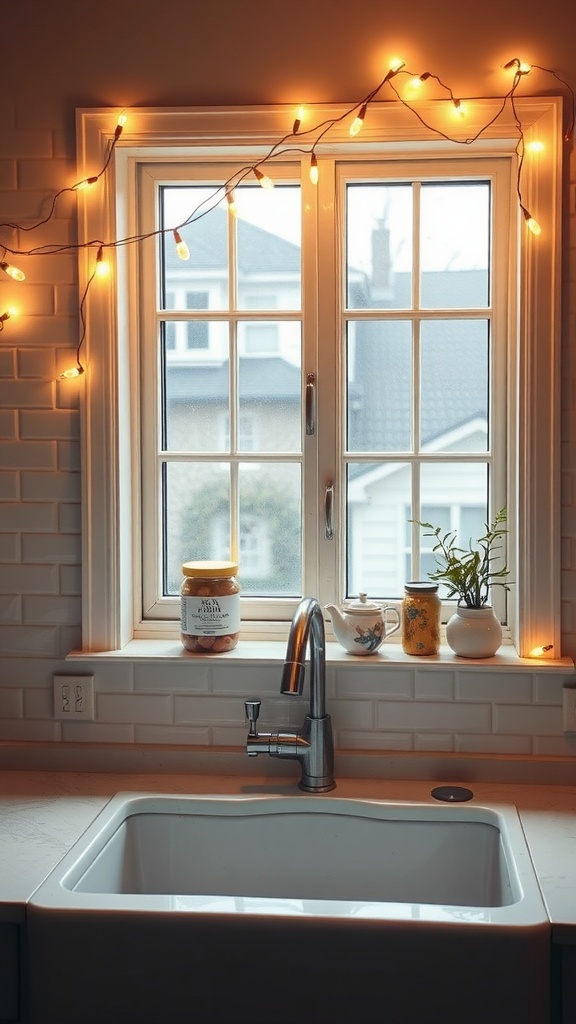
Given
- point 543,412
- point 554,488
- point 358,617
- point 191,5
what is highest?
point 191,5

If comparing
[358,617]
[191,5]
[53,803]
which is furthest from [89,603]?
[191,5]

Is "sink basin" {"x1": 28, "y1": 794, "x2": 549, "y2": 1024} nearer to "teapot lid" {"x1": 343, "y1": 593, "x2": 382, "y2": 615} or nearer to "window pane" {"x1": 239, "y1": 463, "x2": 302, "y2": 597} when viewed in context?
"teapot lid" {"x1": 343, "y1": 593, "x2": 382, "y2": 615}

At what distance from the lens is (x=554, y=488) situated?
2.05 metres

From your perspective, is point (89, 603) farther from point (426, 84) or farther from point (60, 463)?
point (426, 84)

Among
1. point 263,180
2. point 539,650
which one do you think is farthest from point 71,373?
point 539,650

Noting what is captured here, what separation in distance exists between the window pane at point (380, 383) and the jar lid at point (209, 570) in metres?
0.42

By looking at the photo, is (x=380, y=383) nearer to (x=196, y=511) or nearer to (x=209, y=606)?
(x=196, y=511)

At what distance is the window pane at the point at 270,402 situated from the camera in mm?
2277

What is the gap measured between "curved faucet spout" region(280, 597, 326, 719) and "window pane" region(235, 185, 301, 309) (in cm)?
74

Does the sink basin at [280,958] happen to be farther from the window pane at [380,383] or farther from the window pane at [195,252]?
the window pane at [195,252]

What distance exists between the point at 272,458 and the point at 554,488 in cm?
62

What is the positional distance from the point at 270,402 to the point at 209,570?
16.6 inches

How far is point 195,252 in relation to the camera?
2.28 metres

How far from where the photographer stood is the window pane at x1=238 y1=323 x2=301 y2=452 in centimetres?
228
